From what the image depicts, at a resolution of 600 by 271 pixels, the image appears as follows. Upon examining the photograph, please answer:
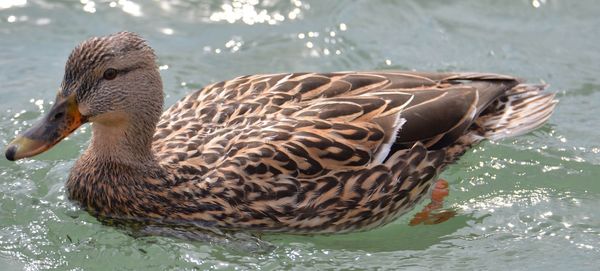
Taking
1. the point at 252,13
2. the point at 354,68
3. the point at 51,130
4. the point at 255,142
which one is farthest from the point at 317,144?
the point at 252,13

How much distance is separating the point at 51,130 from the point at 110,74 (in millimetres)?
568

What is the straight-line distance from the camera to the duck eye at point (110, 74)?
782 cm

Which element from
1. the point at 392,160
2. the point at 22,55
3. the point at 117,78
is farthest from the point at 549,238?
the point at 22,55

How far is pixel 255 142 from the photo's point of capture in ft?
26.3

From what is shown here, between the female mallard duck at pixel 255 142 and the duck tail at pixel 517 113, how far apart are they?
310 mm

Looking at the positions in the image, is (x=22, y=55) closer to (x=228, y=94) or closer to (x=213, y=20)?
(x=213, y=20)

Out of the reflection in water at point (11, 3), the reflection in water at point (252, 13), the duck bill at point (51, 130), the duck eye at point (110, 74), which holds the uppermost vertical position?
the reflection in water at point (252, 13)

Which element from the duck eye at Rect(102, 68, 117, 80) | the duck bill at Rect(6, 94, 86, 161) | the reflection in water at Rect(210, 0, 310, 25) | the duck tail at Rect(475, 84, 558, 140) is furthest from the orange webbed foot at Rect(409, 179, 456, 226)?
the reflection in water at Rect(210, 0, 310, 25)

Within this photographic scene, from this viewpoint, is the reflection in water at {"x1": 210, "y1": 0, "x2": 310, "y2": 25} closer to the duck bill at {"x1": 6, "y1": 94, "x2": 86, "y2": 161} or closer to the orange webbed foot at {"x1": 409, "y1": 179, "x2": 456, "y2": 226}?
the orange webbed foot at {"x1": 409, "y1": 179, "x2": 456, "y2": 226}

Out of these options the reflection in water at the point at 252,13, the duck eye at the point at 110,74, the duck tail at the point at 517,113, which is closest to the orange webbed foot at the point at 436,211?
the duck tail at the point at 517,113

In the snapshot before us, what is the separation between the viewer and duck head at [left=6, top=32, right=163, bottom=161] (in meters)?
7.74

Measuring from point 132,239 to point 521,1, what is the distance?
5.57 metres

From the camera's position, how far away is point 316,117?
27.0ft

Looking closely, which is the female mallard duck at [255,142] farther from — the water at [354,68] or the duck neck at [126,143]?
the water at [354,68]
